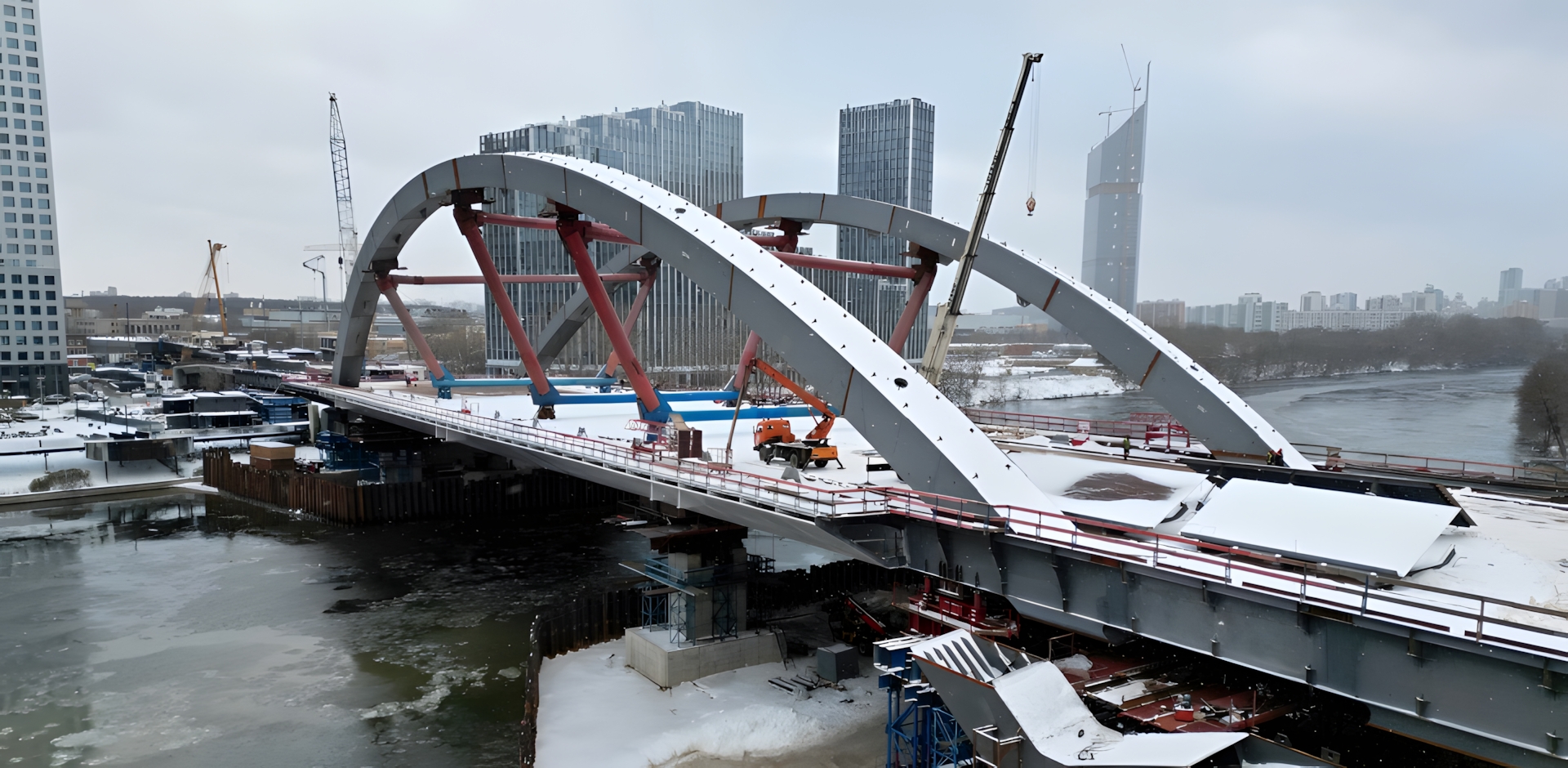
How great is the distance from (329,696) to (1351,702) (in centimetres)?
2180

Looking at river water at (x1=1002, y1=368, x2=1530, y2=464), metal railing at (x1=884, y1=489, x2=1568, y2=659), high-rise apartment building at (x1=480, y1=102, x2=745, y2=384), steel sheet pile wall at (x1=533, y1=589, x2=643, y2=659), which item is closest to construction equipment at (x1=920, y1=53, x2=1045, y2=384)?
metal railing at (x1=884, y1=489, x2=1568, y2=659)

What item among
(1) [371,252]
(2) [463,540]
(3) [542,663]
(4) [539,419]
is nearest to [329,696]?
(3) [542,663]

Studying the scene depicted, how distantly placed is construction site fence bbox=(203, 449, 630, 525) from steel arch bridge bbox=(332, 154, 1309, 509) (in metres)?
9.08

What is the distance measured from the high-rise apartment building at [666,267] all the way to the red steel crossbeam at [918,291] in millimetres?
49483

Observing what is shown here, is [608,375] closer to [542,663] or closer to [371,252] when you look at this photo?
[371,252]

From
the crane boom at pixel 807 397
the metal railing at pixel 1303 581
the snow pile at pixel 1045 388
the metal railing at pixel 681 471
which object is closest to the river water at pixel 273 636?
the metal railing at pixel 681 471

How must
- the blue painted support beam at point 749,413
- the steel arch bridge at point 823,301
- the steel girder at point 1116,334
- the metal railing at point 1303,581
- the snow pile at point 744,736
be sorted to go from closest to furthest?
1. the metal railing at point 1303,581
2. the steel arch bridge at point 823,301
3. the snow pile at point 744,736
4. the steel girder at point 1116,334
5. the blue painted support beam at point 749,413

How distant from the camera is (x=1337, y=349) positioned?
60.1 m

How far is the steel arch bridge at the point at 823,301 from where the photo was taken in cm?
1561

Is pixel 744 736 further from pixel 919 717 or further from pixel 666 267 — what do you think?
pixel 666 267

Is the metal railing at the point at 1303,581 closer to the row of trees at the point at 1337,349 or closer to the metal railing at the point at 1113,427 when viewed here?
the metal railing at the point at 1113,427

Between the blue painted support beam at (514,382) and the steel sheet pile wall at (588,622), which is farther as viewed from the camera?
the blue painted support beam at (514,382)

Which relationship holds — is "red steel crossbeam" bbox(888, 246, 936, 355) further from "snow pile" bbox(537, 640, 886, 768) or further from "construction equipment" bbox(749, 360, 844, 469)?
"snow pile" bbox(537, 640, 886, 768)

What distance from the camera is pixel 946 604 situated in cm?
1545
